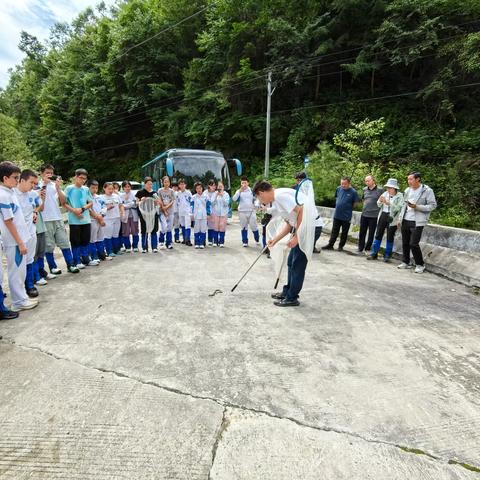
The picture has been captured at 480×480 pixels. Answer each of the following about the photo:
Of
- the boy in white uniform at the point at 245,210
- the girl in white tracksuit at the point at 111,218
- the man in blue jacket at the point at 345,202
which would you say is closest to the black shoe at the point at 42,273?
the girl in white tracksuit at the point at 111,218

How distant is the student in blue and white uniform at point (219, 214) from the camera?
8.72 m

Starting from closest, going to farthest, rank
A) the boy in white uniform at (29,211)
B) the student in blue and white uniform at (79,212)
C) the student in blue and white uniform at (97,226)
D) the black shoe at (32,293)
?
the boy in white uniform at (29,211) < the black shoe at (32,293) < the student in blue and white uniform at (79,212) < the student in blue and white uniform at (97,226)

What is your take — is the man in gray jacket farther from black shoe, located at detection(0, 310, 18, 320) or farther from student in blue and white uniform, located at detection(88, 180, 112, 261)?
black shoe, located at detection(0, 310, 18, 320)

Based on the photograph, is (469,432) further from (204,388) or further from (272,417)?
(204,388)

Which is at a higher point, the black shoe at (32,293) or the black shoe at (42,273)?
the black shoe at (42,273)

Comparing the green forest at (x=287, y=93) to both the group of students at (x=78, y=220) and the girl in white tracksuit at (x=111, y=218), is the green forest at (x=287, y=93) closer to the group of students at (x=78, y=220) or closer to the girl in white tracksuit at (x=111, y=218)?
the group of students at (x=78, y=220)

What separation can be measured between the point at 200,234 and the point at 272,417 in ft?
21.9

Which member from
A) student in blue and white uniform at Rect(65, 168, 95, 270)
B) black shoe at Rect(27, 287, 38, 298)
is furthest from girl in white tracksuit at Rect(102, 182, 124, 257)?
black shoe at Rect(27, 287, 38, 298)

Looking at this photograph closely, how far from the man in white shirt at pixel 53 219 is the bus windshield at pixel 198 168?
7.41 m

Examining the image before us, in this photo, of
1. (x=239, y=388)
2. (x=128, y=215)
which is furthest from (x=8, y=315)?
(x=128, y=215)

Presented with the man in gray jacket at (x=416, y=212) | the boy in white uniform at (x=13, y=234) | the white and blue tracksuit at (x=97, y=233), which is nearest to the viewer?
the boy in white uniform at (x=13, y=234)

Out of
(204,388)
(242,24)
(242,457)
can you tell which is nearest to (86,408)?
(204,388)

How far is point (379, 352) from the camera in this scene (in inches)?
125

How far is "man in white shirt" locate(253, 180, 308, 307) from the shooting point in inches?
164
